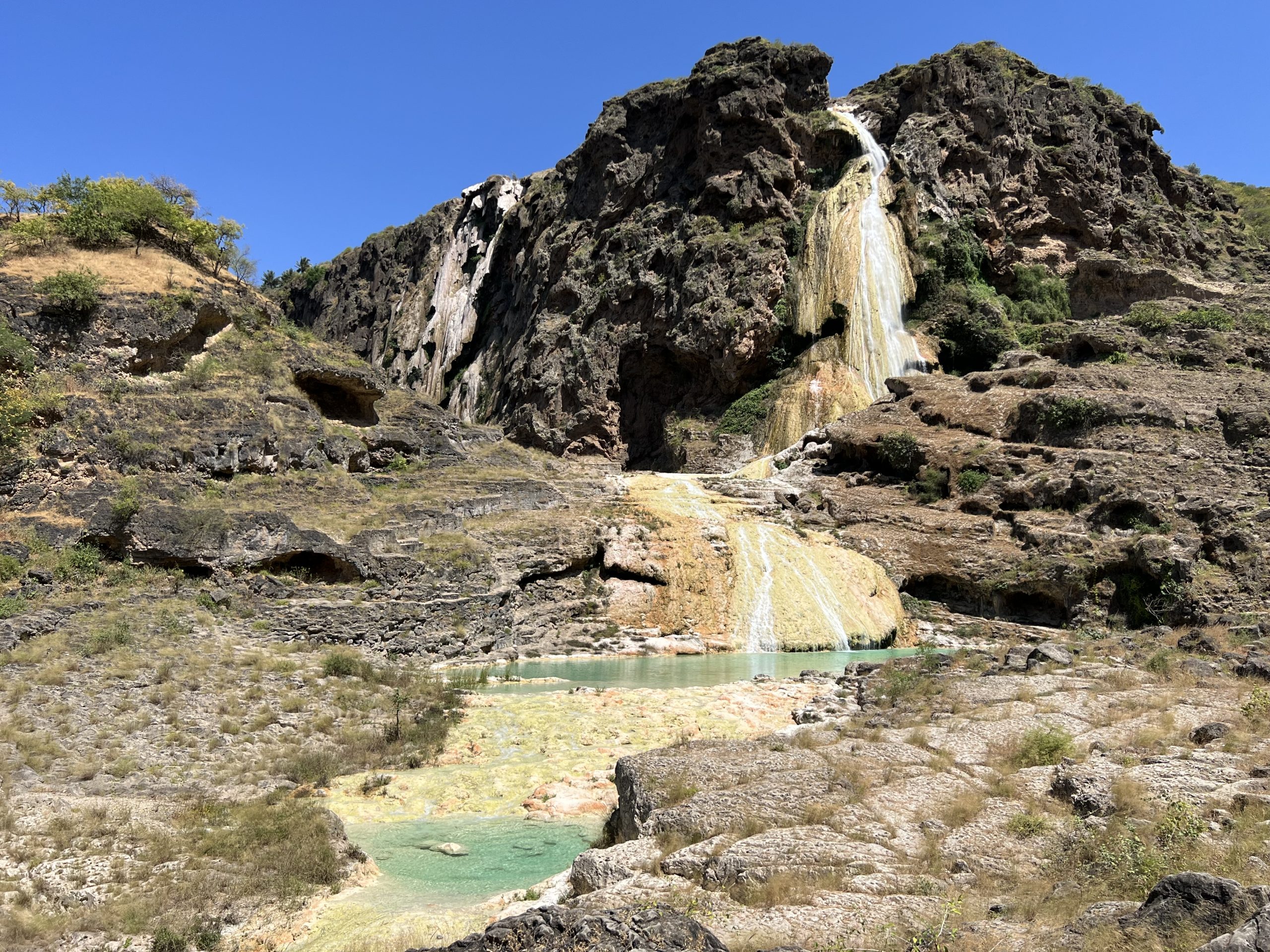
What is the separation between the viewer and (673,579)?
2416 centimetres

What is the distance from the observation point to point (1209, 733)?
7.49 metres

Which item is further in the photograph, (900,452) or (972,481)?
(900,452)

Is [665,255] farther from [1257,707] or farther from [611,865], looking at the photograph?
[611,865]

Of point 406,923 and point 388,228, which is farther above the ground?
point 388,228

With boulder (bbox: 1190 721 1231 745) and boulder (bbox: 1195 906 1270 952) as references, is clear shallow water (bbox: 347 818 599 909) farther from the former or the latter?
boulder (bbox: 1190 721 1231 745)

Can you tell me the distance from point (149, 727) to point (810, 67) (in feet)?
171

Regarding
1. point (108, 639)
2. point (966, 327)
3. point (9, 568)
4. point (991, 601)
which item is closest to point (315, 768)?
point (108, 639)

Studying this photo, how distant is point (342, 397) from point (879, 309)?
94.3 ft

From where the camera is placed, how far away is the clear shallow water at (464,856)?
690 cm

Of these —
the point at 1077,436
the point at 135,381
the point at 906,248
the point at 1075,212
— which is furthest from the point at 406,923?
the point at 1075,212

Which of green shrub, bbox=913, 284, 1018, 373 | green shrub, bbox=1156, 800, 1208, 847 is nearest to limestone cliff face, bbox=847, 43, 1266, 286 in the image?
green shrub, bbox=913, 284, 1018, 373

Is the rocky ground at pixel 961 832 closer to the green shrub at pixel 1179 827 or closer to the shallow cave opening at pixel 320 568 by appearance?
the green shrub at pixel 1179 827

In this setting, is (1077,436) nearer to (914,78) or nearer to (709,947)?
(709,947)

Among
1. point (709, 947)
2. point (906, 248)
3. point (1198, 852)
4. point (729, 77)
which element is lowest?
point (709, 947)
